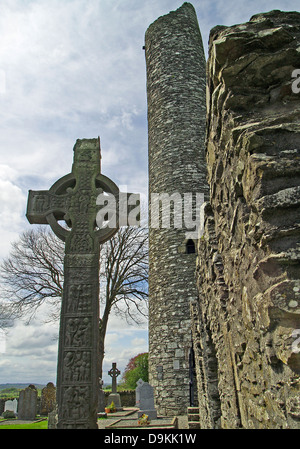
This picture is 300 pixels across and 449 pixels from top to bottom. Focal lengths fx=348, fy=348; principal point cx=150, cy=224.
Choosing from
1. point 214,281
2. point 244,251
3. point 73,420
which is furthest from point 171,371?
point 244,251

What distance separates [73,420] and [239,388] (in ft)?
7.23

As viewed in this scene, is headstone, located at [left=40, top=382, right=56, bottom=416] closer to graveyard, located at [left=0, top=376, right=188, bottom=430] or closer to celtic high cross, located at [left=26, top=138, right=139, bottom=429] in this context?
graveyard, located at [left=0, top=376, right=188, bottom=430]

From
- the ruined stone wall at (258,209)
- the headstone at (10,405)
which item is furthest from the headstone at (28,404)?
the ruined stone wall at (258,209)

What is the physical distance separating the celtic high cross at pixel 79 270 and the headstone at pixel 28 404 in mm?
10415

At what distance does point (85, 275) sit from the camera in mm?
4293

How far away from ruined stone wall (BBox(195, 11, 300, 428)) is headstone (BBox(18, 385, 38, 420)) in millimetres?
12073

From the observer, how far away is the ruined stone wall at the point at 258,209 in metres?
1.56

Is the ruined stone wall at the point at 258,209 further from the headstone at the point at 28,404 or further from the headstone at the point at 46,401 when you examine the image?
the headstone at the point at 46,401

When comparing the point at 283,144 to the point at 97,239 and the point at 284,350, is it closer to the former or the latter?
the point at 284,350

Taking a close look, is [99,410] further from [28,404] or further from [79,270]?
[79,270]

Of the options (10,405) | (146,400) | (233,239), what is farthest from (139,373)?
(233,239)

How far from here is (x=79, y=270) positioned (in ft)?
14.2

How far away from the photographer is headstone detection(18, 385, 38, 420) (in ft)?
40.8

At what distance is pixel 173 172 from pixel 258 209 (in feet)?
36.7
